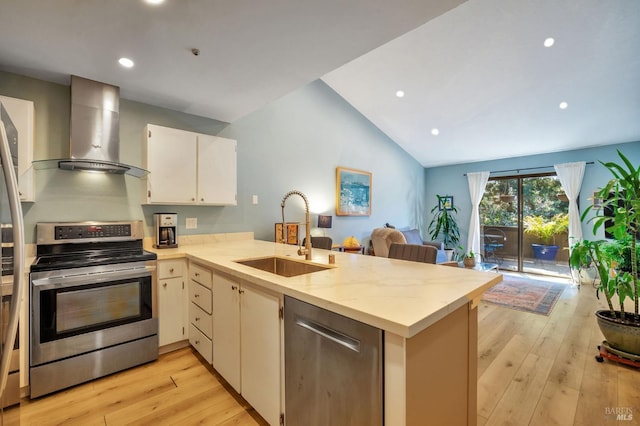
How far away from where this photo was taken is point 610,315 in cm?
238

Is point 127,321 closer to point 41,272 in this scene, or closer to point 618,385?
point 41,272

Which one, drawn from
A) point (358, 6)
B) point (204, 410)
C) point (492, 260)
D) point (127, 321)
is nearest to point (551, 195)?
point (492, 260)

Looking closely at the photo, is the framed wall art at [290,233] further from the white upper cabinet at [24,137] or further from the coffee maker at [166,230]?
the white upper cabinet at [24,137]

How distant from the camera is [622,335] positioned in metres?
2.22

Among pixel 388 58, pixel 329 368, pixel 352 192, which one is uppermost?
pixel 388 58

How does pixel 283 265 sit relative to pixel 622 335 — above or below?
above

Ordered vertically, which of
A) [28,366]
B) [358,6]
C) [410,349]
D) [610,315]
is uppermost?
[358,6]

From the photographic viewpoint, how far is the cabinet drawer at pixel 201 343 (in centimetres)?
210

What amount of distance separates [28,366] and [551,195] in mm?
7329

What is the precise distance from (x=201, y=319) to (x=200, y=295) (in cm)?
19

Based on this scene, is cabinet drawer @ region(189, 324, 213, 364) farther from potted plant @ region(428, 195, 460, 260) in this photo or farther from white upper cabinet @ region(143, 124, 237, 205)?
potted plant @ region(428, 195, 460, 260)

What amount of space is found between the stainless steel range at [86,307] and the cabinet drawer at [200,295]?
0.99 feet

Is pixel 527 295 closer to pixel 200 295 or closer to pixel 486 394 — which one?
pixel 486 394

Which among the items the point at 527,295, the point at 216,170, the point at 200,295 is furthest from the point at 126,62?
the point at 527,295
